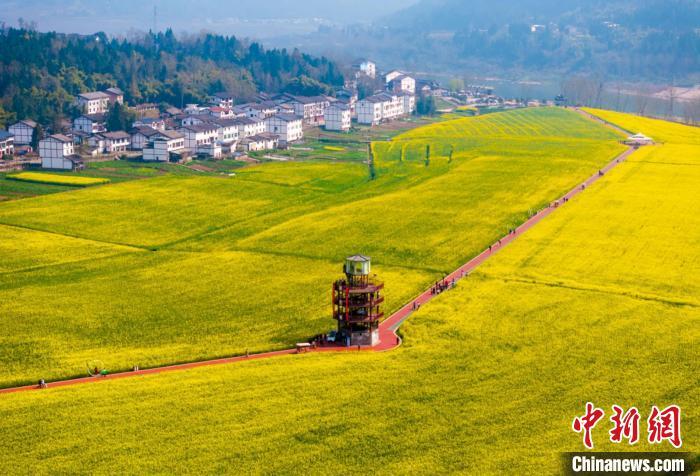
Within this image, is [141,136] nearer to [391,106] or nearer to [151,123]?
[151,123]

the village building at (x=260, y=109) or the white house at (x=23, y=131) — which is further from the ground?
the village building at (x=260, y=109)

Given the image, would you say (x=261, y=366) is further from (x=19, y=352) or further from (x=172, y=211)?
(x=172, y=211)

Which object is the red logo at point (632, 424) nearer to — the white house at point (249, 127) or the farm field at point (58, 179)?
the farm field at point (58, 179)

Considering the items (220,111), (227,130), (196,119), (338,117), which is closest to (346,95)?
(338,117)

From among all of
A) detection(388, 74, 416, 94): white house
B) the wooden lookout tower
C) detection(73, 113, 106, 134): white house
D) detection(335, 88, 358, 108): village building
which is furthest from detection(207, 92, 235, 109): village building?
the wooden lookout tower

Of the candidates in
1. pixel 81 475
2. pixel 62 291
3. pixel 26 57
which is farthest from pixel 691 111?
pixel 81 475

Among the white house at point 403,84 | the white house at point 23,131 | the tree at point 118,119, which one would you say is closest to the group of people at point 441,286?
the tree at point 118,119
